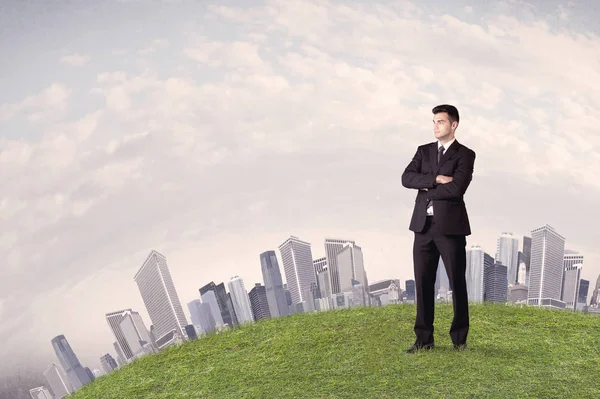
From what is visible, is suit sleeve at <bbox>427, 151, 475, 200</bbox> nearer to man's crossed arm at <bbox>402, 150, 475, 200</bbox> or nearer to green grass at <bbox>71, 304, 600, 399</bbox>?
man's crossed arm at <bbox>402, 150, 475, 200</bbox>

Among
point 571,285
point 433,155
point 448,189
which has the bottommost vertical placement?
point 571,285

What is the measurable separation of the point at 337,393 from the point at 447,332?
87.2 inches

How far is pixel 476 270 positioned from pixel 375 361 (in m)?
4.17

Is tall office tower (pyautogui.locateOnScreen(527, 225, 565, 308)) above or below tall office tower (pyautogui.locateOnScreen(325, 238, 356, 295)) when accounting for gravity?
below

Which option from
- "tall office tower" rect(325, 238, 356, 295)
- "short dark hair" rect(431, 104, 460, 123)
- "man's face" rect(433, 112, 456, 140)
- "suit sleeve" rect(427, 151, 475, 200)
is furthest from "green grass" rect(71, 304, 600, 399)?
"tall office tower" rect(325, 238, 356, 295)

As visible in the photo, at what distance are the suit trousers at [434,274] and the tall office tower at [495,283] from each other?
2.74 meters

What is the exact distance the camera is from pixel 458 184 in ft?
22.1

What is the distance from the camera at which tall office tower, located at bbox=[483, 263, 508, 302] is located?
9.98m

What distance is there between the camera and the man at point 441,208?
6.81 meters

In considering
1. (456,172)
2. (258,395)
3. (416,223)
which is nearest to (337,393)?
(258,395)

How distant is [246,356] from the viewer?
8.23m

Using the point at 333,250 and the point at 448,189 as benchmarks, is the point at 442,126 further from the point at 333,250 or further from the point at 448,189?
the point at 333,250

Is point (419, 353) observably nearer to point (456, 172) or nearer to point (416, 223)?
point (416, 223)

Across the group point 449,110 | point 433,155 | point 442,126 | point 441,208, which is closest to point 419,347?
point 441,208
